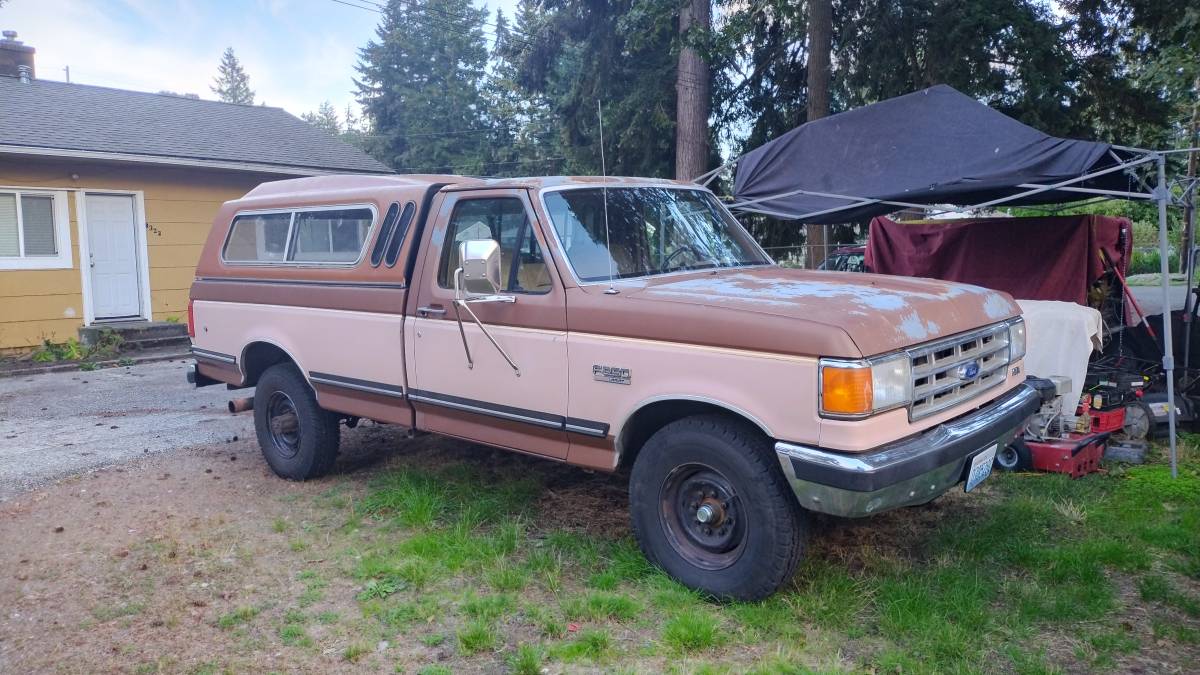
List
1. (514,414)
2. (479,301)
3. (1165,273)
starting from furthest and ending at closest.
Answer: (1165,273)
(514,414)
(479,301)

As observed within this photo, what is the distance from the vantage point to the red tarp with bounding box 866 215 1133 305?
7980 millimetres

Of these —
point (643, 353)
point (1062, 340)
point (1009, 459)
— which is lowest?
point (1009, 459)

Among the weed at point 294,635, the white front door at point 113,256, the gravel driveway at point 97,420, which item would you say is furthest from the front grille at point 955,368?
the white front door at point 113,256

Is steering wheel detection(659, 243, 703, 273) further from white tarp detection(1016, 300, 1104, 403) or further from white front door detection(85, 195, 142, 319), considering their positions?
white front door detection(85, 195, 142, 319)

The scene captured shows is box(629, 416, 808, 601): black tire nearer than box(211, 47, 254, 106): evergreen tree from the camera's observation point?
Yes

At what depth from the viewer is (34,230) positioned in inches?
514

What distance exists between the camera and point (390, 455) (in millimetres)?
7070

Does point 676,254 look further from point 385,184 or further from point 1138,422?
point 1138,422

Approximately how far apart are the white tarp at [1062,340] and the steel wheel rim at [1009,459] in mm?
725

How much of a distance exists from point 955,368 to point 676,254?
167cm

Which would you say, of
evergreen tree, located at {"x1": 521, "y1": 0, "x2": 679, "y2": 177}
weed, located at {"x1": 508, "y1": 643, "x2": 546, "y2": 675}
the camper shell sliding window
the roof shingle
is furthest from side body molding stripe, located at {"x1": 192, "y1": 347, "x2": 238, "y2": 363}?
evergreen tree, located at {"x1": 521, "y1": 0, "x2": 679, "y2": 177}

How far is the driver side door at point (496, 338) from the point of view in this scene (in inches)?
181

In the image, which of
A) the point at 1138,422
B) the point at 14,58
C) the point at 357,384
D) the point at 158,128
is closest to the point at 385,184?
the point at 357,384

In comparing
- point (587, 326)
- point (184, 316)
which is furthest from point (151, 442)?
point (184, 316)
